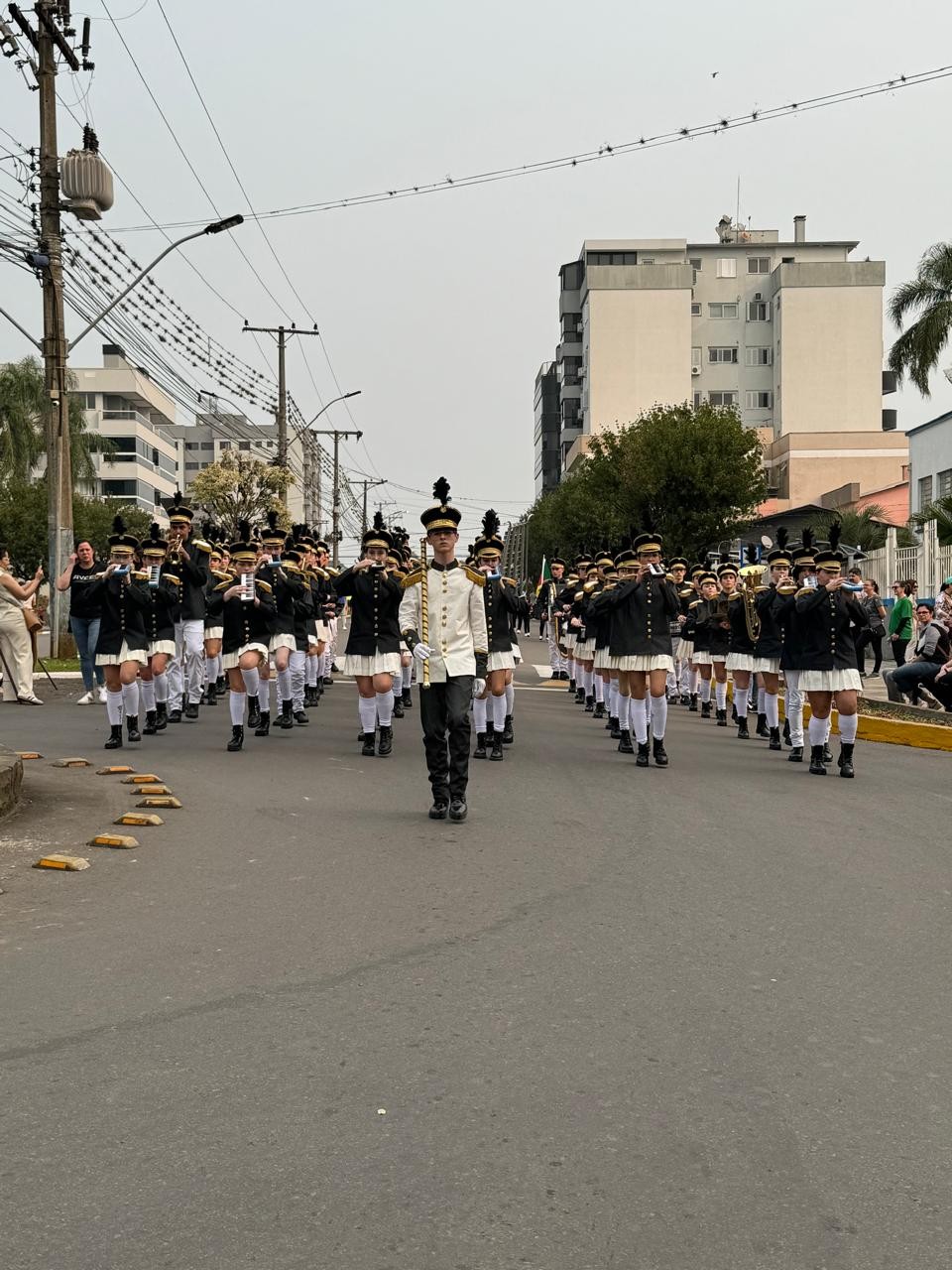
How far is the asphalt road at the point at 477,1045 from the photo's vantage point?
3.60 metres

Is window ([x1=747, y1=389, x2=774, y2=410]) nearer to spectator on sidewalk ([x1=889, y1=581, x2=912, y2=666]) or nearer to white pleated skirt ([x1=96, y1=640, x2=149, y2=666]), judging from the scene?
spectator on sidewalk ([x1=889, y1=581, x2=912, y2=666])

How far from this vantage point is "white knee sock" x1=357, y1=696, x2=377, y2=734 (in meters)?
13.7

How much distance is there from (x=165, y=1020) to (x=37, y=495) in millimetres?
68791

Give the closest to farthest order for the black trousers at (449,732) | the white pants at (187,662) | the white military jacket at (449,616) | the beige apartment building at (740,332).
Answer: the black trousers at (449,732) < the white military jacket at (449,616) < the white pants at (187,662) < the beige apartment building at (740,332)

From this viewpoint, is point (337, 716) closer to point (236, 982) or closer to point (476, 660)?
point (476, 660)

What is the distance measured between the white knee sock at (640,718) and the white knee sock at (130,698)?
15.7 feet

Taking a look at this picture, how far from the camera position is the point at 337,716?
59.1 feet

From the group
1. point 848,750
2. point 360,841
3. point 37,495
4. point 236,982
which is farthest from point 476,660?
point 37,495

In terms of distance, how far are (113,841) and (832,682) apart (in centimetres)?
687

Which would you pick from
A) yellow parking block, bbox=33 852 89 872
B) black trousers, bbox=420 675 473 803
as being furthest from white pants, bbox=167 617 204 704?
yellow parking block, bbox=33 852 89 872

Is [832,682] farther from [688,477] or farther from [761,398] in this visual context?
[761,398]

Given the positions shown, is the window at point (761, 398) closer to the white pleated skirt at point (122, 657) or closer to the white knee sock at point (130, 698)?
the white knee sock at point (130, 698)

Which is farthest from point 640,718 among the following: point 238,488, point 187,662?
point 238,488

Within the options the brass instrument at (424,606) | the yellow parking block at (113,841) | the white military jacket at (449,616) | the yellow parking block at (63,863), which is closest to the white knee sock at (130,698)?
the white military jacket at (449,616)
